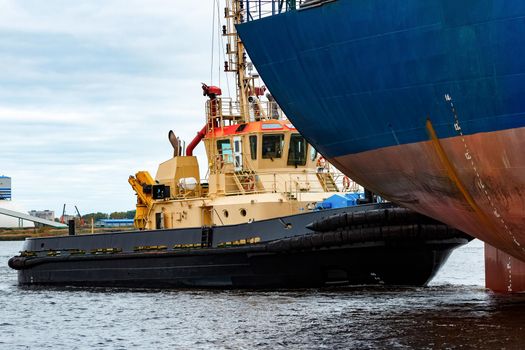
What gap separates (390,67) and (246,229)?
8.27 metres

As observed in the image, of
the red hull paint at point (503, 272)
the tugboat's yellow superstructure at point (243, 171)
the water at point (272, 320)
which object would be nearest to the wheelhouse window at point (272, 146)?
the tugboat's yellow superstructure at point (243, 171)

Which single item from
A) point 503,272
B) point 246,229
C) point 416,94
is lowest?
point 503,272

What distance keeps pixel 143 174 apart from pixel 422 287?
7.83m

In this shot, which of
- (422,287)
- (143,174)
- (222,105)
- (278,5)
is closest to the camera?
(278,5)

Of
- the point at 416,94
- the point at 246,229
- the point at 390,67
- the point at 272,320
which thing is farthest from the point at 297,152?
the point at 416,94

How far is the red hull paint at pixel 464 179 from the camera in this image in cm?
1047

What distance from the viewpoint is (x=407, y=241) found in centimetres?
1688

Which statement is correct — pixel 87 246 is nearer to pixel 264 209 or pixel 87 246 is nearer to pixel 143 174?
pixel 143 174

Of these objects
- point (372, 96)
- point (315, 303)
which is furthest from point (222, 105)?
point (372, 96)

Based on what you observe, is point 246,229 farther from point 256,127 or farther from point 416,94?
point 416,94

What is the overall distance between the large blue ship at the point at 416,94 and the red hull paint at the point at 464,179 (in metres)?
0.01

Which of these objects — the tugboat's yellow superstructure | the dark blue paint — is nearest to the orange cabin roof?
the tugboat's yellow superstructure

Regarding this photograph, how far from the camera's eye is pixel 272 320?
14.2 meters

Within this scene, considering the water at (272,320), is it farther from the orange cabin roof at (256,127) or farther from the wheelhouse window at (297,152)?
the orange cabin roof at (256,127)
